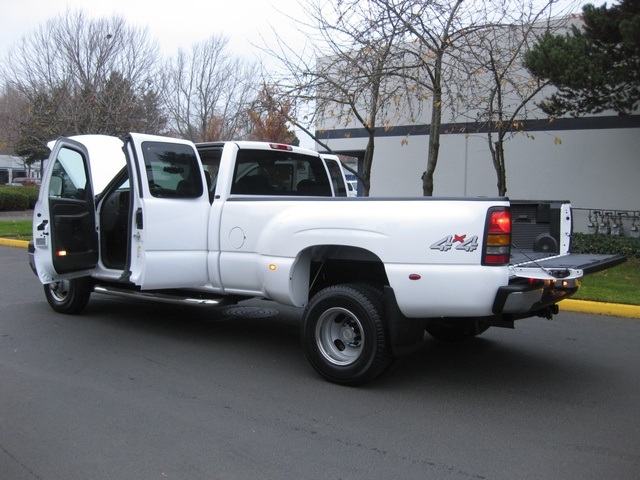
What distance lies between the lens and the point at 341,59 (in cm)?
1151

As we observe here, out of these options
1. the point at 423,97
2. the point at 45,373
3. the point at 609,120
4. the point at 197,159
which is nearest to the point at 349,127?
the point at 423,97

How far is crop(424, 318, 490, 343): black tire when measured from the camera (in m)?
5.83

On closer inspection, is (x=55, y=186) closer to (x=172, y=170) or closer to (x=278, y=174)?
(x=172, y=170)

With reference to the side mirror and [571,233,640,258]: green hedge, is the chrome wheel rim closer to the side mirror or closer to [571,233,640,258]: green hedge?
the side mirror

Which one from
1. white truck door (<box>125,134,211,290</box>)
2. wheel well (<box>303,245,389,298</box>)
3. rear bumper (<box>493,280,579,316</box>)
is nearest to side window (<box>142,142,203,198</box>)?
white truck door (<box>125,134,211,290</box>)

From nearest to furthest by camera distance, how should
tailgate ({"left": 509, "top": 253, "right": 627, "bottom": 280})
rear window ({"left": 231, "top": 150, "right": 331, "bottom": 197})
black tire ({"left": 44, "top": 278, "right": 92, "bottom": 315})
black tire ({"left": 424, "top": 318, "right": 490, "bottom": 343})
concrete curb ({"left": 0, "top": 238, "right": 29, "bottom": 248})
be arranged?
tailgate ({"left": 509, "top": 253, "right": 627, "bottom": 280}) < black tire ({"left": 424, "top": 318, "right": 490, "bottom": 343}) < rear window ({"left": 231, "top": 150, "right": 331, "bottom": 197}) < black tire ({"left": 44, "top": 278, "right": 92, "bottom": 315}) < concrete curb ({"left": 0, "top": 238, "right": 29, "bottom": 248})

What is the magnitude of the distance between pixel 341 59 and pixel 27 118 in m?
11.6

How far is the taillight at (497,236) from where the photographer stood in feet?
14.3

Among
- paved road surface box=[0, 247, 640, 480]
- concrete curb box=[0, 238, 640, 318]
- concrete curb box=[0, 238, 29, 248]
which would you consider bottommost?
paved road surface box=[0, 247, 640, 480]

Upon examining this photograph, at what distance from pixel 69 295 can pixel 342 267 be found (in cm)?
377

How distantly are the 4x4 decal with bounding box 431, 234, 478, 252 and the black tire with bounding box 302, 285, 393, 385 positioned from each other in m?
0.76

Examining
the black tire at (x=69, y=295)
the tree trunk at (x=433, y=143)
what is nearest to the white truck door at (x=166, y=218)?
the black tire at (x=69, y=295)

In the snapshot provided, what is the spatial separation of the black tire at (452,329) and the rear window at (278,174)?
220 cm

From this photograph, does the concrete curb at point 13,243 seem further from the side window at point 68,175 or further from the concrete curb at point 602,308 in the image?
the concrete curb at point 602,308
